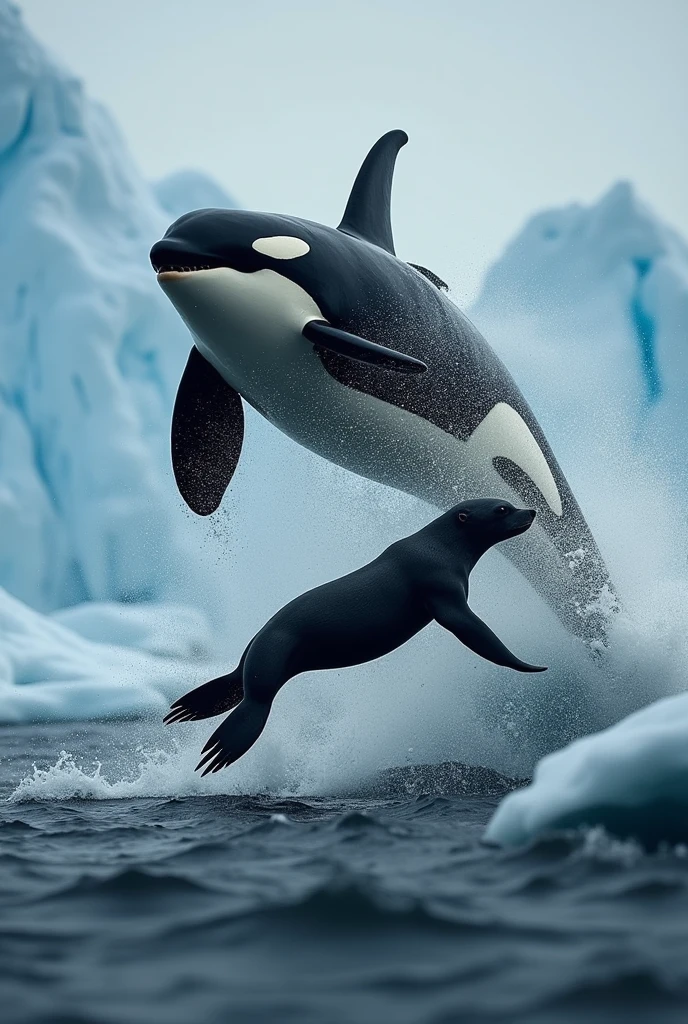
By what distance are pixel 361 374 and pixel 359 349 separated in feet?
2.26

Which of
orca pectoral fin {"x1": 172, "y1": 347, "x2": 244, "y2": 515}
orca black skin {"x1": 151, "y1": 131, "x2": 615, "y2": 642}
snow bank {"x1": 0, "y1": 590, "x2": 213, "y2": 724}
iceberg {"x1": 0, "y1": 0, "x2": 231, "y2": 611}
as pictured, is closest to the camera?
orca black skin {"x1": 151, "y1": 131, "x2": 615, "y2": 642}

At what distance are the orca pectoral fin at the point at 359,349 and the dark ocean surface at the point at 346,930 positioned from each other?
10.0ft

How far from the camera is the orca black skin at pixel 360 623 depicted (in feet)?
20.4

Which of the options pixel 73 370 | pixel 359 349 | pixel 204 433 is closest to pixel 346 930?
pixel 359 349

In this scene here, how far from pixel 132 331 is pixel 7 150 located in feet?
19.4

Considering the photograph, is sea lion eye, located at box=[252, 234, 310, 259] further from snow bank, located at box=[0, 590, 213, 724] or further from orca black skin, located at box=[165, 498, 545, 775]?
snow bank, located at box=[0, 590, 213, 724]

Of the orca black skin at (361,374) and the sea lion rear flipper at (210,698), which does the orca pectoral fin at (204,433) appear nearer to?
the orca black skin at (361,374)

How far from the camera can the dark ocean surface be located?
247 cm

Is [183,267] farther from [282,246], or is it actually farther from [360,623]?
[360,623]

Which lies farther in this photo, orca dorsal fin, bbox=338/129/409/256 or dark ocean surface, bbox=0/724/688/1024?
orca dorsal fin, bbox=338/129/409/256

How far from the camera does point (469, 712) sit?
331 inches

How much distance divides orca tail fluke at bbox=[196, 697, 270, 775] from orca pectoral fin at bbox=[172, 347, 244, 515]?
257 centimetres

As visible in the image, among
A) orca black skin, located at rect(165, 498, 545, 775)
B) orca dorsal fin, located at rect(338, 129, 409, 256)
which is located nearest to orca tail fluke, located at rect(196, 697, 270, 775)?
orca black skin, located at rect(165, 498, 545, 775)

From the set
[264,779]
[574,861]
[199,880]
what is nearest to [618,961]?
[574,861]
